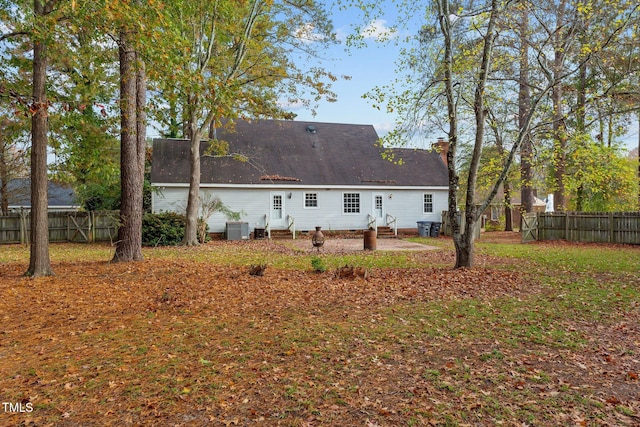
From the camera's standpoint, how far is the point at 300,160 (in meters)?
23.0

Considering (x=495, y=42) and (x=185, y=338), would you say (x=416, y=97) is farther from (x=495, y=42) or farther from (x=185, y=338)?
(x=185, y=338)

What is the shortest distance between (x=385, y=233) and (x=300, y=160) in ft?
21.5

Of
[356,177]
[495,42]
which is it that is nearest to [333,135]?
[356,177]

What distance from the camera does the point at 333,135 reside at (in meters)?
25.6

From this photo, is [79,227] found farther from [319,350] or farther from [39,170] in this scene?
[319,350]

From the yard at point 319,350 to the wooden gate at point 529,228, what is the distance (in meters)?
10.8

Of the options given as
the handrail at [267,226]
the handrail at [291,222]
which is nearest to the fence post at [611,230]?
the handrail at [291,222]

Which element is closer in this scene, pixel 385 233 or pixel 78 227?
pixel 78 227

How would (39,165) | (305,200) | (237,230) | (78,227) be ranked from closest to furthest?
(39,165)
(78,227)
(237,230)
(305,200)

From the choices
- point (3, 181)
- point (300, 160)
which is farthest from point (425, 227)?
point (3, 181)

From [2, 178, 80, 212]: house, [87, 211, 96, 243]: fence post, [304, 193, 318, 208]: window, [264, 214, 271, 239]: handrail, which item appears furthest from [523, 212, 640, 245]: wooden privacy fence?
[2, 178, 80, 212]: house

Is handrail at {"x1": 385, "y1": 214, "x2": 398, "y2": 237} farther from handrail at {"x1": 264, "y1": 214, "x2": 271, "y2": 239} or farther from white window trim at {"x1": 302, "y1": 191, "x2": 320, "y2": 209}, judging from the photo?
handrail at {"x1": 264, "y1": 214, "x2": 271, "y2": 239}

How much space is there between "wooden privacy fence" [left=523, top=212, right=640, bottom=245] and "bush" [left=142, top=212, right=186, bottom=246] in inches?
689

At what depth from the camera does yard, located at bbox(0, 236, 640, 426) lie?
330 centimetres
